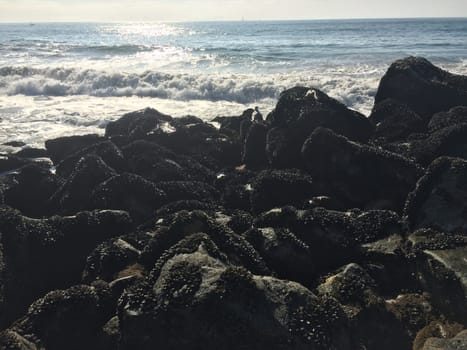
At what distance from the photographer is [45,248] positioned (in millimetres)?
6133

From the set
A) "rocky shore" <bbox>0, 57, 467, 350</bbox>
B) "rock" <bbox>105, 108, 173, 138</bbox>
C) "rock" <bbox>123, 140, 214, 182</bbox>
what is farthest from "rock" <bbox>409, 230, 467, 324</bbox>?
"rock" <bbox>105, 108, 173, 138</bbox>

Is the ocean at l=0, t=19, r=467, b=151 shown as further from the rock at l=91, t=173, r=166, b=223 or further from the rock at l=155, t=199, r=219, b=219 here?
the rock at l=155, t=199, r=219, b=219

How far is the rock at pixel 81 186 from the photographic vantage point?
7602 mm

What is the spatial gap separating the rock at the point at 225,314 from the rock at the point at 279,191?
3.06 meters

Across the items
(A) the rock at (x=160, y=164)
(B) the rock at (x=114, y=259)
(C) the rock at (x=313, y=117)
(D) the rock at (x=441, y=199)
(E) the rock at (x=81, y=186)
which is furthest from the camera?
(C) the rock at (x=313, y=117)

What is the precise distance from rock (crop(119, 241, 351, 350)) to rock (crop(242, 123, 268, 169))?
544 cm

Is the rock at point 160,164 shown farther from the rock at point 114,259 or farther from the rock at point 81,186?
the rock at point 114,259

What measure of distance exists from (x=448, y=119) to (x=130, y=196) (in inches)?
265

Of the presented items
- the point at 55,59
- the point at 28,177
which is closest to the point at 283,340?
the point at 28,177

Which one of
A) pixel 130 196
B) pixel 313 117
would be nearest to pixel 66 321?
pixel 130 196

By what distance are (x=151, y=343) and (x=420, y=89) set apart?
1000 centimetres

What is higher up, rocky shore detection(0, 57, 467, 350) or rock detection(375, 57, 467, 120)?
rock detection(375, 57, 467, 120)

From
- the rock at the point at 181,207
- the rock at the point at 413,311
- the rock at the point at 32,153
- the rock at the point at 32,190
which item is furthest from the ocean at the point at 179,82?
the rock at the point at 413,311

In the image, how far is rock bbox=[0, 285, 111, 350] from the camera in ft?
14.9
